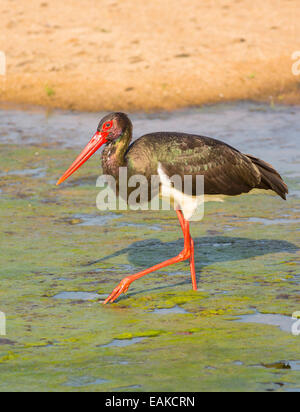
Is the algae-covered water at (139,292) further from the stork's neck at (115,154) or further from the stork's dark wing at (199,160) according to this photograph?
the stork's neck at (115,154)

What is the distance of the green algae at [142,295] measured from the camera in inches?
190

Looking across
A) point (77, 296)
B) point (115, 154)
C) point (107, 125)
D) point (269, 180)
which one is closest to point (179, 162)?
point (115, 154)

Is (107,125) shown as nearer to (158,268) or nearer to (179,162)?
(179,162)

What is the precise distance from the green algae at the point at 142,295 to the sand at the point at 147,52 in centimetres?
398

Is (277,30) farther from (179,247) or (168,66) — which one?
(179,247)

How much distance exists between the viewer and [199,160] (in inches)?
252

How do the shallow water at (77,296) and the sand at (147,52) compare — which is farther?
the sand at (147,52)

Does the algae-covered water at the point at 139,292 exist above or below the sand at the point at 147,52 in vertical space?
below

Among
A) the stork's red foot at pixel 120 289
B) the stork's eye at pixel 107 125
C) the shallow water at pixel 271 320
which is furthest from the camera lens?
the stork's eye at pixel 107 125

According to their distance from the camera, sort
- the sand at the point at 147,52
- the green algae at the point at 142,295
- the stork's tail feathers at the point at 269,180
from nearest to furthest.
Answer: the green algae at the point at 142,295, the stork's tail feathers at the point at 269,180, the sand at the point at 147,52

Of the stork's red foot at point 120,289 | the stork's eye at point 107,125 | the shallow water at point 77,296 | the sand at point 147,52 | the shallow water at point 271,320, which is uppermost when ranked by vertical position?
the stork's eye at point 107,125

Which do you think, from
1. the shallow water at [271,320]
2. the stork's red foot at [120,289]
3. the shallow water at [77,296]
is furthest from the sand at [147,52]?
the shallow water at [271,320]

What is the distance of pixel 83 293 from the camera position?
621 centimetres

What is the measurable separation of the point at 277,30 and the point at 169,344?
10560 mm
